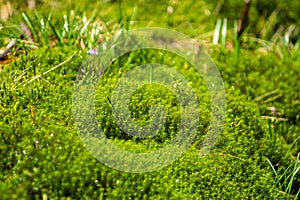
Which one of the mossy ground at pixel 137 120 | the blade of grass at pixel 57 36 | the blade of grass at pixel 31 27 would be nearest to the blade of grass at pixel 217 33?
the mossy ground at pixel 137 120

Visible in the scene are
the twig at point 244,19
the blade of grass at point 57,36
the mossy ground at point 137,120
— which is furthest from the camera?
the twig at point 244,19

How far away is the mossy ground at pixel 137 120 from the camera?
2.21 metres

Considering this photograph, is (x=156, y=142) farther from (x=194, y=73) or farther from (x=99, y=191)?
(x=194, y=73)

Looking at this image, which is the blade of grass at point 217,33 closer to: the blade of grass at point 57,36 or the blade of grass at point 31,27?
the blade of grass at point 57,36

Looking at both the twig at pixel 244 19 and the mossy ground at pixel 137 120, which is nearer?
the mossy ground at pixel 137 120

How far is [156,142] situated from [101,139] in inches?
14.9

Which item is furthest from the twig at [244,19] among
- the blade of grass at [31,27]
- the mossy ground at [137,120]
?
the blade of grass at [31,27]

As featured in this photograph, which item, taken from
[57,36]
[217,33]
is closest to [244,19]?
[217,33]

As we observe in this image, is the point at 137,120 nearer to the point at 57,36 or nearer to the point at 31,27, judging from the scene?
the point at 57,36

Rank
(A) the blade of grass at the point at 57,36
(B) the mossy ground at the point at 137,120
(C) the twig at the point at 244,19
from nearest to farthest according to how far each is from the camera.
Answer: (B) the mossy ground at the point at 137,120 < (A) the blade of grass at the point at 57,36 < (C) the twig at the point at 244,19

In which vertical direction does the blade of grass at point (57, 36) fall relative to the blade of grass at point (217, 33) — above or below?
above

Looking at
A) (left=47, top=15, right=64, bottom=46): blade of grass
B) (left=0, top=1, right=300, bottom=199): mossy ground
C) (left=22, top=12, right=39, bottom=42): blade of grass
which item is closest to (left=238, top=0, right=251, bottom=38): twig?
(left=0, top=1, right=300, bottom=199): mossy ground

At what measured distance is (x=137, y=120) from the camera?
2729mm

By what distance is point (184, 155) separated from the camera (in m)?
2.65
